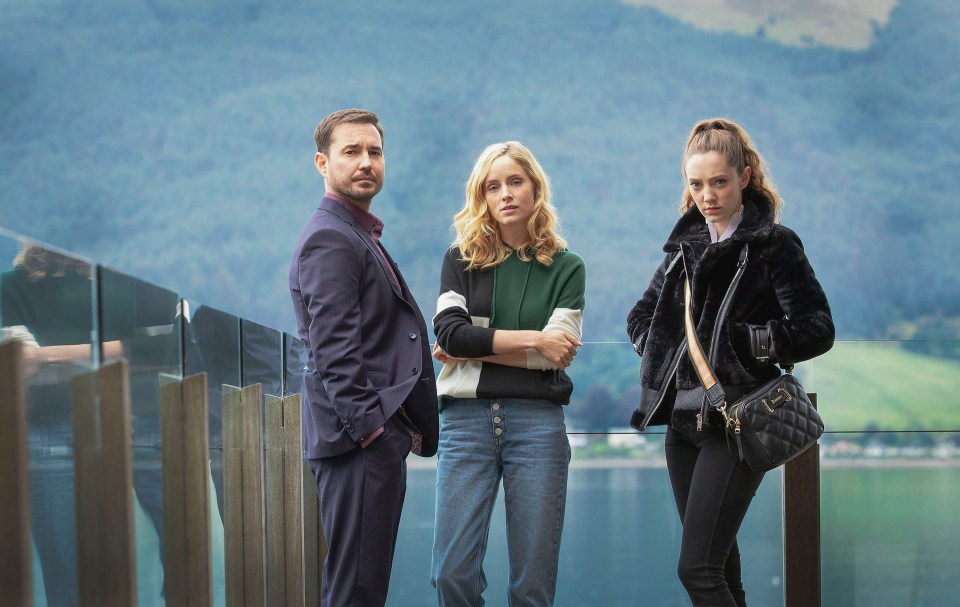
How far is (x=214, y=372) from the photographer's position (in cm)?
199

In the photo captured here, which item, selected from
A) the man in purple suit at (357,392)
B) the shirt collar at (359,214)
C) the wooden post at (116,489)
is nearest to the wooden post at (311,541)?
the man in purple suit at (357,392)

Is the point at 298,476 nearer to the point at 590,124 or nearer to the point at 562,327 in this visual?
the point at 562,327

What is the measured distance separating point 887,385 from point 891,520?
15.4 inches

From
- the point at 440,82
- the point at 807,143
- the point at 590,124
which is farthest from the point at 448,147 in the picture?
the point at 807,143

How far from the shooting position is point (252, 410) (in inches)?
89.9

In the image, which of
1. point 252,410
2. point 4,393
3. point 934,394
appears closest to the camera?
point 4,393

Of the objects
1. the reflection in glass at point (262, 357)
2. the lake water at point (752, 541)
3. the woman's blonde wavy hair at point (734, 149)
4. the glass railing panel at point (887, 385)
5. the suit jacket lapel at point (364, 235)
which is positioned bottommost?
the lake water at point (752, 541)

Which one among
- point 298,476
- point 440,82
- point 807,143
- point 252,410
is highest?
point 440,82

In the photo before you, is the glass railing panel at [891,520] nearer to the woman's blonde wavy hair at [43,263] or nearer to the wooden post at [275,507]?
the wooden post at [275,507]

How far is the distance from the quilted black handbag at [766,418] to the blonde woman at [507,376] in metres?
0.32

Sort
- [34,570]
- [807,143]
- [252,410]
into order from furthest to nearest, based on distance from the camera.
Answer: [807,143] < [252,410] < [34,570]

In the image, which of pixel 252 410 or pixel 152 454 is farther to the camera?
pixel 252 410

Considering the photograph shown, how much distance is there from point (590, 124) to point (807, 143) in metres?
2.71

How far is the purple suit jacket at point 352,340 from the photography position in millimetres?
2035
